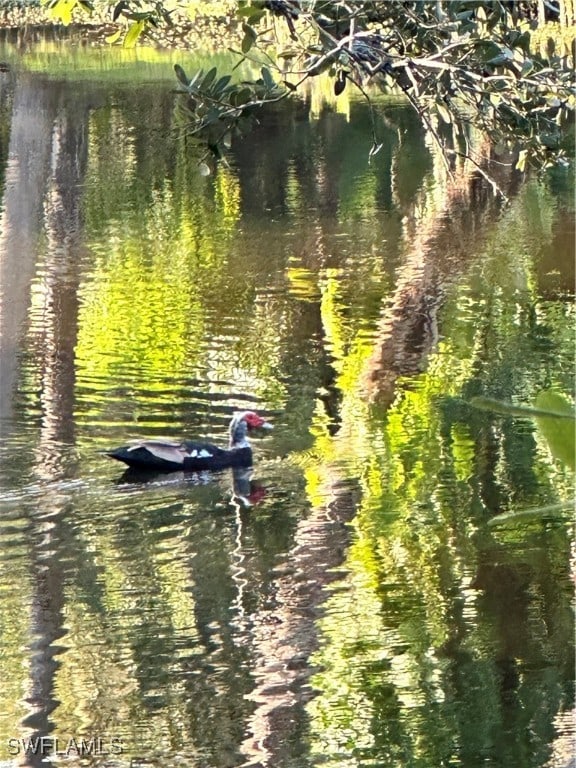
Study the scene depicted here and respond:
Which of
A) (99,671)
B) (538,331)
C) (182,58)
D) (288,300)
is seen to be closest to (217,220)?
(288,300)

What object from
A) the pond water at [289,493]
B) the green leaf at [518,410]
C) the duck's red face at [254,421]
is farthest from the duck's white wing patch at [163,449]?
the green leaf at [518,410]

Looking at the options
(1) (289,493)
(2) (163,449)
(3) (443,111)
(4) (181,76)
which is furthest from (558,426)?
(2) (163,449)

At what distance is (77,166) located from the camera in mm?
18484

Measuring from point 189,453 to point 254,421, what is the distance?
24.1 inches

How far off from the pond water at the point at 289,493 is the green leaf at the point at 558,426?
0.42 ft

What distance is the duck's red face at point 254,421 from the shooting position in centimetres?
820

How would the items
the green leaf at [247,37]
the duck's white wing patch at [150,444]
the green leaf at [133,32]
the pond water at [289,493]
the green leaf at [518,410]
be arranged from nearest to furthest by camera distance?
the green leaf at [518,410], the green leaf at [247,37], the green leaf at [133,32], the pond water at [289,493], the duck's white wing patch at [150,444]

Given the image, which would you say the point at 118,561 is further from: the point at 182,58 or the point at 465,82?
the point at 182,58

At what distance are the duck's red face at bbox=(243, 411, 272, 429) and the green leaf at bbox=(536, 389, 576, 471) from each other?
640cm

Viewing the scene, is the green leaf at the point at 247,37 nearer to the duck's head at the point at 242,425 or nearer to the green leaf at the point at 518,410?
the green leaf at the point at 518,410

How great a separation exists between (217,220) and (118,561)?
9063 millimetres

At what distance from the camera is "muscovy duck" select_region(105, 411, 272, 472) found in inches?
297

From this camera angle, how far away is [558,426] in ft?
5.70

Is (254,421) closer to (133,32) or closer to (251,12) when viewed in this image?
(133,32)
